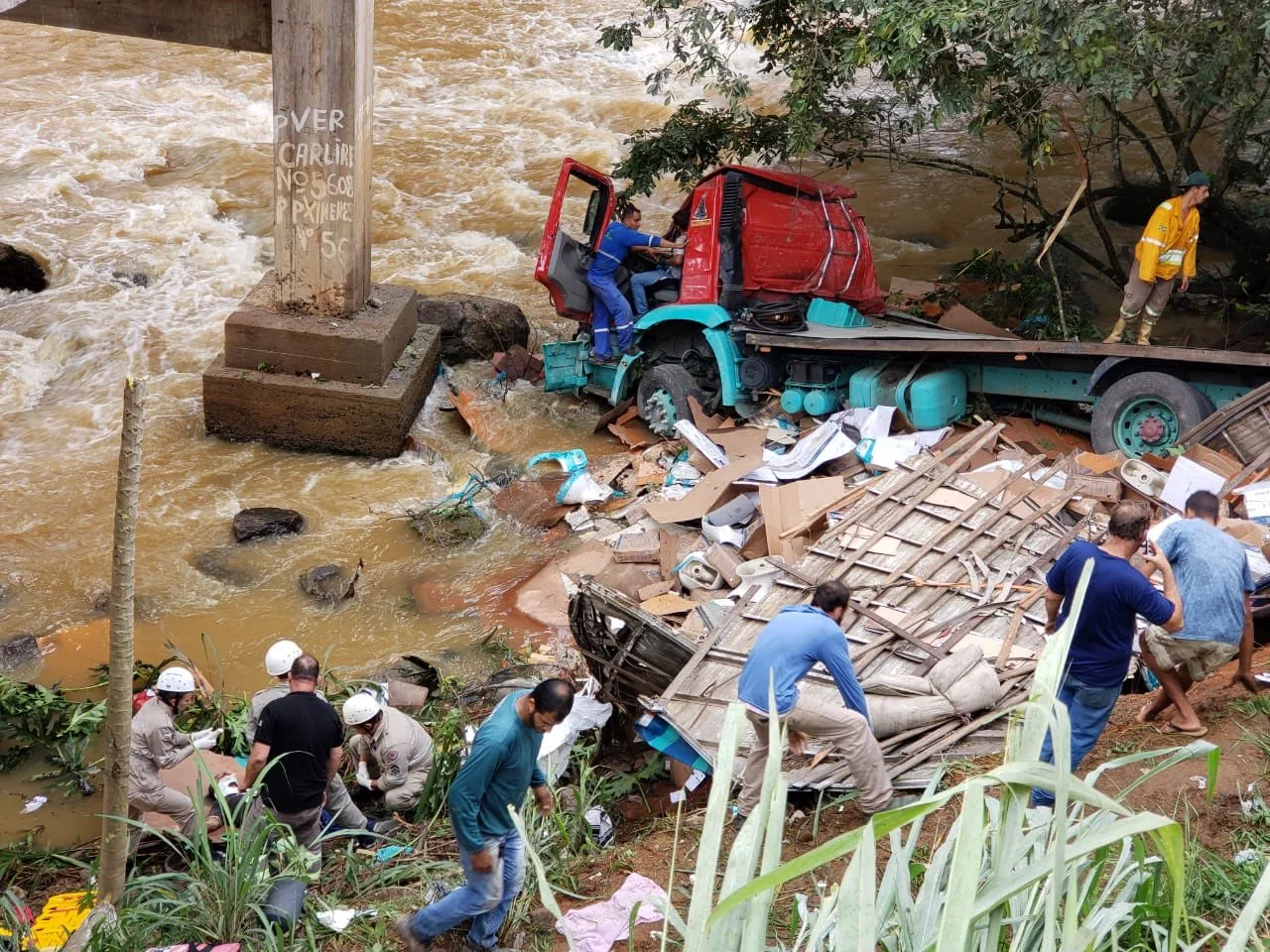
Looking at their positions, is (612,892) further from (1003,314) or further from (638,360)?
(1003,314)

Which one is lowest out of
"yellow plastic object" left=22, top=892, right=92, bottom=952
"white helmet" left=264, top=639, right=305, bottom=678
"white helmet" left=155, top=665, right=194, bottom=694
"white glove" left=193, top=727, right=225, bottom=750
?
"white glove" left=193, top=727, right=225, bottom=750

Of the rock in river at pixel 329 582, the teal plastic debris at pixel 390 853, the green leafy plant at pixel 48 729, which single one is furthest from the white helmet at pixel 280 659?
the rock in river at pixel 329 582

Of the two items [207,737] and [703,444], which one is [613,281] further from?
[207,737]

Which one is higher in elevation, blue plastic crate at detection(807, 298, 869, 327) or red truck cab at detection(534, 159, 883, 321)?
red truck cab at detection(534, 159, 883, 321)

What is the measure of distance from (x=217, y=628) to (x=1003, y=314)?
7534mm

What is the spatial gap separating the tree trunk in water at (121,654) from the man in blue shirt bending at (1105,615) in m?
3.42

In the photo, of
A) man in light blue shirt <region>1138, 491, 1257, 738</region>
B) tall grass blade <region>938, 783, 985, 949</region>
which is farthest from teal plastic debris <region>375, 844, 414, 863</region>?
tall grass blade <region>938, 783, 985, 949</region>

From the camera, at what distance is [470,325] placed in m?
12.6

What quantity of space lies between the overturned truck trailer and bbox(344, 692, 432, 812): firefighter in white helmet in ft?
3.23

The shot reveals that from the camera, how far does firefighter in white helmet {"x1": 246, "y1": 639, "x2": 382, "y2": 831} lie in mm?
6094

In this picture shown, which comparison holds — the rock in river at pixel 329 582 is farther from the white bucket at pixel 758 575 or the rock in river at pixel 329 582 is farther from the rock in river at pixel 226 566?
the white bucket at pixel 758 575

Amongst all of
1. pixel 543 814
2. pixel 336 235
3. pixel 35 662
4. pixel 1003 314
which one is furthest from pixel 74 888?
pixel 1003 314

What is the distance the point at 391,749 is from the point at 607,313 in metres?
5.41

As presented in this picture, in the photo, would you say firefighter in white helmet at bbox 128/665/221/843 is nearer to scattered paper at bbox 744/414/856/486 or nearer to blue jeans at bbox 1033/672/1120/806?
blue jeans at bbox 1033/672/1120/806
